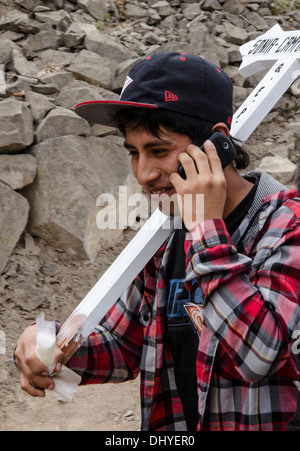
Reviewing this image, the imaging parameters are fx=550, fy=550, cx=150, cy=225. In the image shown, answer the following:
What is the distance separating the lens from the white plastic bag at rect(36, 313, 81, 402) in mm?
1629

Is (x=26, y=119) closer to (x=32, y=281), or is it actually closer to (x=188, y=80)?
(x=32, y=281)

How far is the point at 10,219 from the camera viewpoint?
4316 mm

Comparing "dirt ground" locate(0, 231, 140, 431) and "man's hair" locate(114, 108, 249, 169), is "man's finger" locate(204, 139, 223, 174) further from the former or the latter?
"dirt ground" locate(0, 231, 140, 431)

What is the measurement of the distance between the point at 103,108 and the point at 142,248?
52 centimetres

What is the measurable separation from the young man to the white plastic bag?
27mm

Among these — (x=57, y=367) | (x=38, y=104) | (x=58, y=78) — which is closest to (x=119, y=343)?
(x=57, y=367)

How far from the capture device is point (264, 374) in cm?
145

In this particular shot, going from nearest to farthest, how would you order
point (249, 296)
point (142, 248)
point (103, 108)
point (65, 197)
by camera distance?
point (249, 296) < point (142, 248) < point (103, 108) < point (65, 197)

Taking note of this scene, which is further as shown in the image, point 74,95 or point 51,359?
point 74,95

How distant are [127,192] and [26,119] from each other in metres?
1.07

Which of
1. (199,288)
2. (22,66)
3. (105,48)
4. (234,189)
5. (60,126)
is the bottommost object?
(22,66)

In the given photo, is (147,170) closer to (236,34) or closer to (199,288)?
(199,288)
